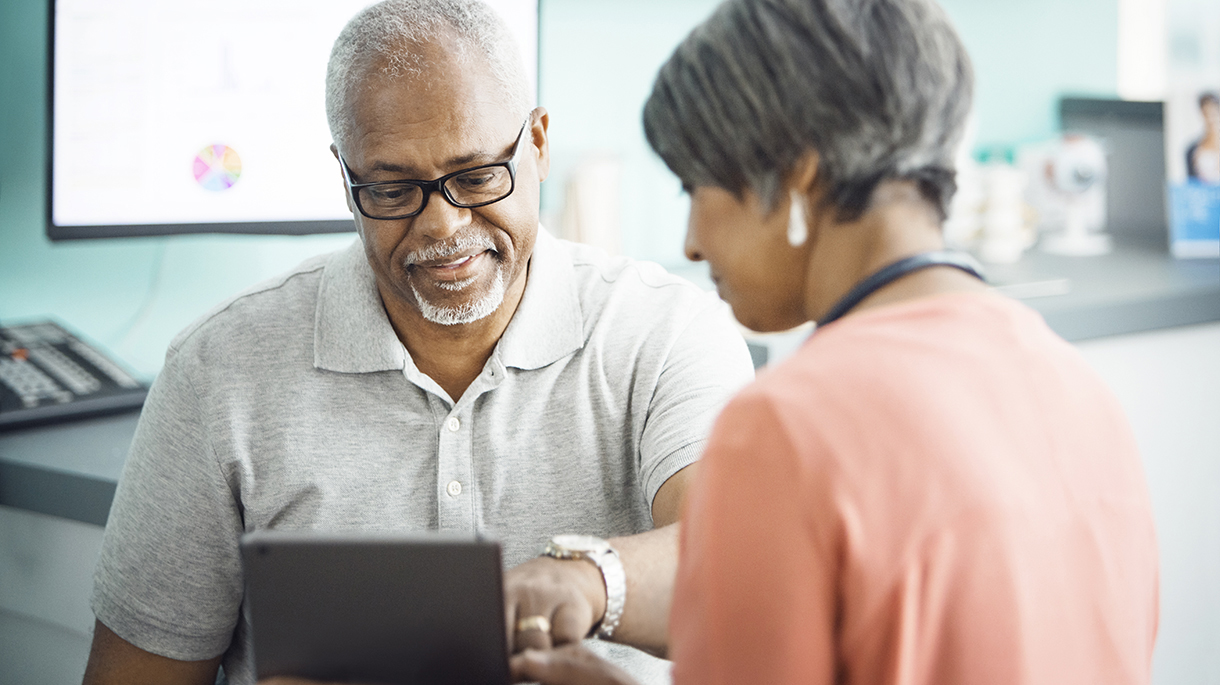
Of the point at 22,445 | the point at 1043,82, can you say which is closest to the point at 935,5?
the point at 22,445

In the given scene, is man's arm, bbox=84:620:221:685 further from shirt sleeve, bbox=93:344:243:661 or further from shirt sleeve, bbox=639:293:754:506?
shirt sleeve, bbox=639:293:754:506

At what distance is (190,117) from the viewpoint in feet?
5.27

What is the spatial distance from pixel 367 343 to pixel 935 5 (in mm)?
693

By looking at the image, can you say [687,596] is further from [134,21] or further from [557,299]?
[134,21]

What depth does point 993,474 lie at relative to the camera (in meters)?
0.57

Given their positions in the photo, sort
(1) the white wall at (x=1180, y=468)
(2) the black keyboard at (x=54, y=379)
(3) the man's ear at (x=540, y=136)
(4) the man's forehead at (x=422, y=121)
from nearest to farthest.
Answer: (4) the man's forehead at (x=422, y=121) → (3) the man's ear at (x=540, y=136) → (2) the black keyboard at (x=54, y=379) → (1) the white wall at (x=1180, y=468)

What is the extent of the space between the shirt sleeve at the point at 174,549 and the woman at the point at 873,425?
0.50m

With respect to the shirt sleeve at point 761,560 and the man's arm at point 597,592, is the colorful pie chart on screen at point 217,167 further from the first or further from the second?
the shirt sleeve at point 761,560

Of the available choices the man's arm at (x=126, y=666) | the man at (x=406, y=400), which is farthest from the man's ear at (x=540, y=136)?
the man's arm at (x=126, y=666)

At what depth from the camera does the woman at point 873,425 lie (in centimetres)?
55

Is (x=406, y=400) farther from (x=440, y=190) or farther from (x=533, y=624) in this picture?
(x=533, y=624)

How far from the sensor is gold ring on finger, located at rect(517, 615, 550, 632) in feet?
2.80

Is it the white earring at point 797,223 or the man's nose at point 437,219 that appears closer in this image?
the white earring at point 797,223

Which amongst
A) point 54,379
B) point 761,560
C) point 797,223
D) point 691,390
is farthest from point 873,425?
point 54,379
